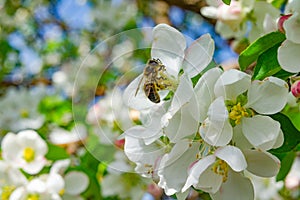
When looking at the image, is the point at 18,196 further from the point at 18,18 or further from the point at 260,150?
the point at 18,18

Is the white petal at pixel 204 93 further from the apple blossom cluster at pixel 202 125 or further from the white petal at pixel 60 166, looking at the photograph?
the white petal at pixel 60 166

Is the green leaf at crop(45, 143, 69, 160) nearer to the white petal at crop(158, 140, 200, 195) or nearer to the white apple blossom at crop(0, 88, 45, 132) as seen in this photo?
the white apple blossom at crop(0, 88, 45, 132)

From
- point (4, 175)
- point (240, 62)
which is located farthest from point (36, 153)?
point (240, 62)

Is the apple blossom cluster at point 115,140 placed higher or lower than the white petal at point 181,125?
lower

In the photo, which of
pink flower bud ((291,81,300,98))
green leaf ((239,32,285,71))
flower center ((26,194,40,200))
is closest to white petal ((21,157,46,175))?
flower center ((26,194,40,200))

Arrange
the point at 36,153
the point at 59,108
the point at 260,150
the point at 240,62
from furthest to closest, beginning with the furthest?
the point at 59,108, the point at 36,153, the point at 240,62, the point at 260,150

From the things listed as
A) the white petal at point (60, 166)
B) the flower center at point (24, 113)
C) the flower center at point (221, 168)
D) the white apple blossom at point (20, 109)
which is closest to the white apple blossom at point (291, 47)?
the flower center at point (221, 168)
